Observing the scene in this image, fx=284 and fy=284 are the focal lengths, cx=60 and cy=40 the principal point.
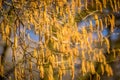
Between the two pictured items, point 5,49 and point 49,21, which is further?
point 5,49

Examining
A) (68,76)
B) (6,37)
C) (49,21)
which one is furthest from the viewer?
(68,76)

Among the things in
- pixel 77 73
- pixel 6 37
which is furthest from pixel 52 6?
pixel 77 73

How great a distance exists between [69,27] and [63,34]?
16 cm

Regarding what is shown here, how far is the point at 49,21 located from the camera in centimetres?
294

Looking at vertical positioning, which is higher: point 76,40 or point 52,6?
point 52,6

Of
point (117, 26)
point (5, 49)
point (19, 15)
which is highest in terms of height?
point (19, 15)

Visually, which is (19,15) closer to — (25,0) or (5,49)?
(25,0)

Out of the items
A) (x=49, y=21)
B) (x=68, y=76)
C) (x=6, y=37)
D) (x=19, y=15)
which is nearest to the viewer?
(x=6, y=37)

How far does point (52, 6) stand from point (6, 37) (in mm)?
731

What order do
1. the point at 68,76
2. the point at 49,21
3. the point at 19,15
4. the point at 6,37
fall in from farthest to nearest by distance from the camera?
the point at 68,76, the point at 19,15, the point at 49,21, the point at 6,37

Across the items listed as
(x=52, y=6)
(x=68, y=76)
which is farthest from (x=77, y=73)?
(x=52, y=6)

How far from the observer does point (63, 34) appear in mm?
2934

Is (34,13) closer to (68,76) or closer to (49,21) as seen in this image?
(49,21)

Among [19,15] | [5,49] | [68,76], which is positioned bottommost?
[68,76]
